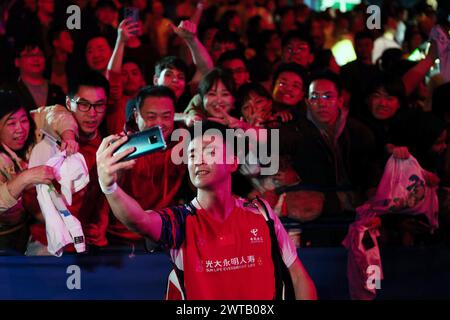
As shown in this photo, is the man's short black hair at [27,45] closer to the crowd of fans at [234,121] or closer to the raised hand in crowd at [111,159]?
the crowd of fans at [234,121]

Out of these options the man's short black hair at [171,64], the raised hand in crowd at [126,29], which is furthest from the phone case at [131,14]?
the man's short black hair at [171,64]

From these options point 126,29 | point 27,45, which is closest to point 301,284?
point 126,29

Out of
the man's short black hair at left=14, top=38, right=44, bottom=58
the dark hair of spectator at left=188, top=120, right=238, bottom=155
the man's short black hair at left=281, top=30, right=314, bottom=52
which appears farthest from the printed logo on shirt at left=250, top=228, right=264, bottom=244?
the man's short black hair at left=281, top=30, right=314, bottom=52

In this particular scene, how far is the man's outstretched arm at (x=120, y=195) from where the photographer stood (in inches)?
142

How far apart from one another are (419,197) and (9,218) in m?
2.51

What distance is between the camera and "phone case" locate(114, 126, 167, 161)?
3615 millimetres

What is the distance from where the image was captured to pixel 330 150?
559 cm

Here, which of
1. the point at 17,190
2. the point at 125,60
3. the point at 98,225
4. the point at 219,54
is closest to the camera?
the point at 17,190

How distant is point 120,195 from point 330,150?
2148 millimetres

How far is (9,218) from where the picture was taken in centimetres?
505

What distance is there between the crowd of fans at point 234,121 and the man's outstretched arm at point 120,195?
1.10 metres

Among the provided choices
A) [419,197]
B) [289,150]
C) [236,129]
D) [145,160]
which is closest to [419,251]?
[419,197]

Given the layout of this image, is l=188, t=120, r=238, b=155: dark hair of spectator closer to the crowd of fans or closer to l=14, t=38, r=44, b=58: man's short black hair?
the crowd of fans

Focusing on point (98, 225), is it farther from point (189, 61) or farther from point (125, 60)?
point (189, 61)
